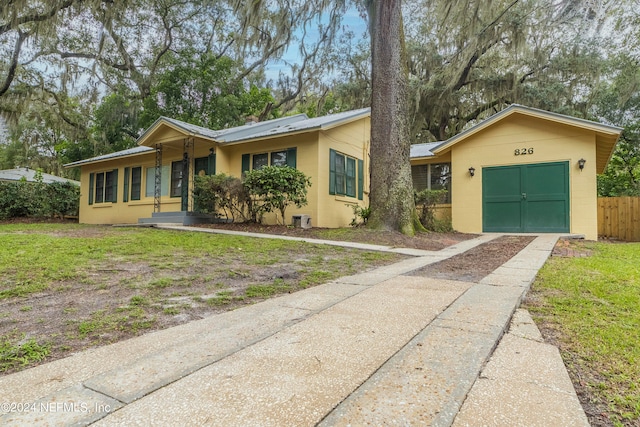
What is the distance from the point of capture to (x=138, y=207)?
44.9 feet

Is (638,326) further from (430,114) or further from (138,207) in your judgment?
(430,114)

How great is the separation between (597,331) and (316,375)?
1828mm

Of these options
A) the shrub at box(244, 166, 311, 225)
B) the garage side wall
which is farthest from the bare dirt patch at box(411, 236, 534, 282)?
the garage side wall

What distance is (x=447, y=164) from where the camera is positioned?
1280 cm

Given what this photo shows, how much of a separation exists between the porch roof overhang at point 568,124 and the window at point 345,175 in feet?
8.49

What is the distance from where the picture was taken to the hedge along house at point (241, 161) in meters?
10.5

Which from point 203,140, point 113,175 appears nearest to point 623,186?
point 203,140

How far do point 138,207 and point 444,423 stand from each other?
14.5 meters

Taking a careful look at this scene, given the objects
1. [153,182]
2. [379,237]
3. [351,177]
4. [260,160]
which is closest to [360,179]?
[351,177]

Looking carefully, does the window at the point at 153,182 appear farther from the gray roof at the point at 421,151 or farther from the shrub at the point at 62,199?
the gray roof at the point at 421,151

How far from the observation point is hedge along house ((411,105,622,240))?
32.2 feet

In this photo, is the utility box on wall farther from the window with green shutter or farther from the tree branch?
the tree branch

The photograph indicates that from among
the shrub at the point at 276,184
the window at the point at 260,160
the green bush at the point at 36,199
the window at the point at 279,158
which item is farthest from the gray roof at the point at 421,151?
the green bush at the point at 36,199

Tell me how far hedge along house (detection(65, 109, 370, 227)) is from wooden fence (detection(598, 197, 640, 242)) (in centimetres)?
802
